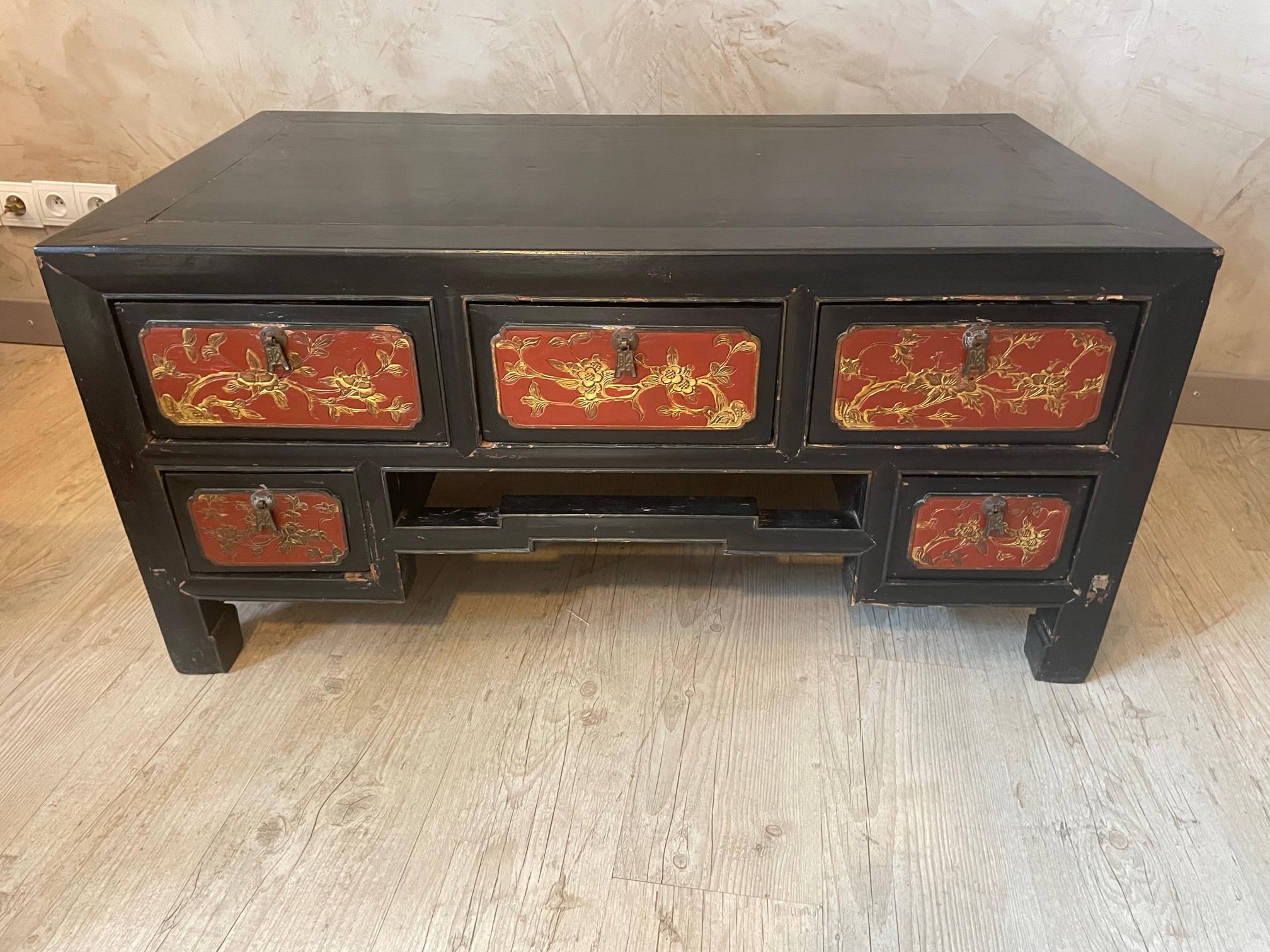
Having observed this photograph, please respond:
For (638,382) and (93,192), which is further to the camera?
(93,192)

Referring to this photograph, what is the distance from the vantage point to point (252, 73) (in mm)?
1490

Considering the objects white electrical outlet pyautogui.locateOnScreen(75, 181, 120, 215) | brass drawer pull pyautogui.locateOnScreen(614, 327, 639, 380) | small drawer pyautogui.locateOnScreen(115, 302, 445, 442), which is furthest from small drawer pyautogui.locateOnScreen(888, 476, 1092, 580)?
white electrical outlet pyautogui.locateOnScreen(75, 181, 120, 215)

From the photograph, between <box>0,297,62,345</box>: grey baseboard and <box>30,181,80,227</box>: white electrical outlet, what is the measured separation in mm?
209

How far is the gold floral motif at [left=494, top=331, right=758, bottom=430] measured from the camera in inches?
34.0

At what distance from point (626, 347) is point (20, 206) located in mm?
1501

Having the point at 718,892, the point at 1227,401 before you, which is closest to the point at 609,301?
the point at 718,892

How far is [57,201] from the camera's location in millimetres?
Answer: 1684

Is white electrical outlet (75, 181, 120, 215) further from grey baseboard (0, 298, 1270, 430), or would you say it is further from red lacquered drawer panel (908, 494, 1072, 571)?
red lacquered drawer panel (908, 494, 1072, 571)

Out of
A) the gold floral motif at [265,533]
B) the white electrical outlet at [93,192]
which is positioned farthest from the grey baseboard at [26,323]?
the gold floral motif at [265,533]

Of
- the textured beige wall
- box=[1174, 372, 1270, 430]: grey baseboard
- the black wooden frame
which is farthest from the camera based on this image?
box=[1174, 372, 1270, 430]: grey baseboard

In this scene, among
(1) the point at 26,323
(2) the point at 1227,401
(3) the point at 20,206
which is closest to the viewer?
(2) the point at 1227,401

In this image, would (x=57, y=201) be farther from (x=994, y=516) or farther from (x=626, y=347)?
(x=994, y=516)

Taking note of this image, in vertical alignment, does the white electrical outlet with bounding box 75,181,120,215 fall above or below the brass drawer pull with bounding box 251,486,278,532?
above

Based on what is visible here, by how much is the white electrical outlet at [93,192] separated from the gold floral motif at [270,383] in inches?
39.4
